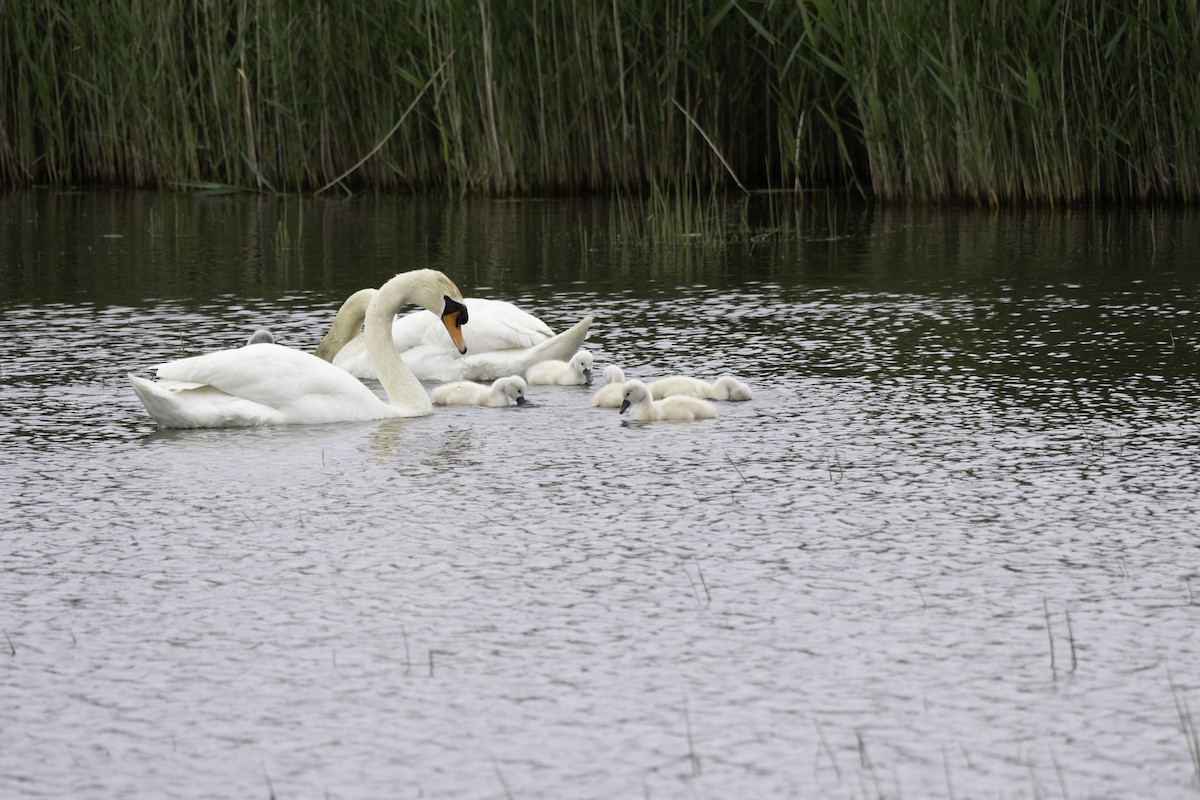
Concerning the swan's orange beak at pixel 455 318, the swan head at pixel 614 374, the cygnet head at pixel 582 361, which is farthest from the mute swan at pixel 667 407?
the swan's orange beak at pixel 455 318

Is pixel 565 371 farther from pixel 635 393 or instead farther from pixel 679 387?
pixel 635 393

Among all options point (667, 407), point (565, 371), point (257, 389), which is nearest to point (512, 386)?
point (565, 371)

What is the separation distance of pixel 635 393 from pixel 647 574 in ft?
8.37

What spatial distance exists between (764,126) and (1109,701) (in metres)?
15.9

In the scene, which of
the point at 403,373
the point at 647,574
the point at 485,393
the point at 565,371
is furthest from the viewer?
the point at 565,371

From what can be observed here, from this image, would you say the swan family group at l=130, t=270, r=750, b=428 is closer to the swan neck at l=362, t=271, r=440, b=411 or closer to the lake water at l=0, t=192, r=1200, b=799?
the swan neck at l=362, t=271, r=440, b=411

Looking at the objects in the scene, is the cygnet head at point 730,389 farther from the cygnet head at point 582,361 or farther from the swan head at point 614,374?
the cygnet head at point 582,361

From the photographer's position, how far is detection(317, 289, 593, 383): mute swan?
9578 mm

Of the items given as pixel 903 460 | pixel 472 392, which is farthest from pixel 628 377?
pixel 903 460

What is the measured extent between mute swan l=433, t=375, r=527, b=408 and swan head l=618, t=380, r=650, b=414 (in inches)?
27.4

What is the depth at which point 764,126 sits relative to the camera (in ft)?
65.5

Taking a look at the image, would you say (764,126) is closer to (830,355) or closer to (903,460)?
(830,355)

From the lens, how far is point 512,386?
865 cm

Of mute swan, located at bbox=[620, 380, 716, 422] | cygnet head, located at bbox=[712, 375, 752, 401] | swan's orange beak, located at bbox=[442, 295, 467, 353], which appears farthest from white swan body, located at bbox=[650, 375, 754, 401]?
swan's orange beak, located at bbox=[442, 295, 467, 353]
